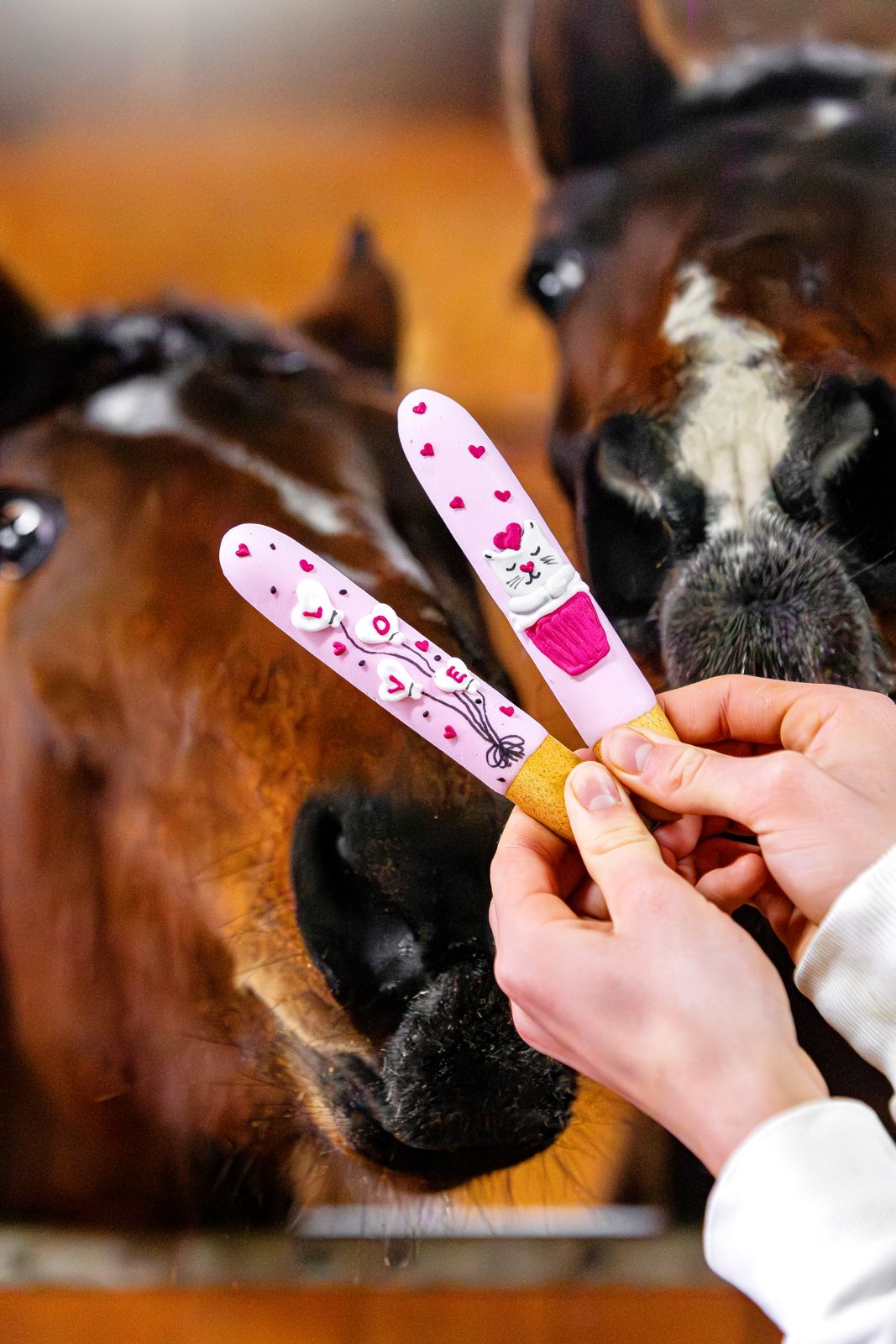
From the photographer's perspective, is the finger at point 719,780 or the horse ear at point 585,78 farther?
the horse ear at point 585,78

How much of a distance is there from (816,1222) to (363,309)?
511 mm

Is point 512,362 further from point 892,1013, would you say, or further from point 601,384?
point 892,1013

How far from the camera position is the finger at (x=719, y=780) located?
1.19 ft

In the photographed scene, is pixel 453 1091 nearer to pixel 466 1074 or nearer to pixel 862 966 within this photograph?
pixel 466 1074

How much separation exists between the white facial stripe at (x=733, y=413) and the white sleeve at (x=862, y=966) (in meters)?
0.22

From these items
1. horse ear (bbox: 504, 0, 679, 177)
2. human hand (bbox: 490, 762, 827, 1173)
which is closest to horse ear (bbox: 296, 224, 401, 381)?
horse ear (bbox: 504, 0, 679, 177)

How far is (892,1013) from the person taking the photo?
360mm

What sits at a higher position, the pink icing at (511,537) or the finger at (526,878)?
the pink icing at (511,537)

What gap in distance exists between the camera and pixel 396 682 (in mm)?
438

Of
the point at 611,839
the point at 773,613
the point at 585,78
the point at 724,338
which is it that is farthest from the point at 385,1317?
the point at 585,78

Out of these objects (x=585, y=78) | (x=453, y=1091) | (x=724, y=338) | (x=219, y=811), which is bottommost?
(x=453, y=1091)

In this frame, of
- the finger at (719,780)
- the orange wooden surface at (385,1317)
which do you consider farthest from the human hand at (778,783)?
the orange wooden surface at (385,1317)

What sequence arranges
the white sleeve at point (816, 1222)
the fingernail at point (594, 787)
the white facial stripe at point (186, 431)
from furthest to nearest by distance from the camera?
1. the white facial stripe at point (186, 431)
2. the fingernail at point (594, 787)
3. the white sleeve at point (816, 1222)

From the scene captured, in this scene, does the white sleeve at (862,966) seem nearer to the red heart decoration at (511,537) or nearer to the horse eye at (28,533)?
the red heart decoration at (511,537)
